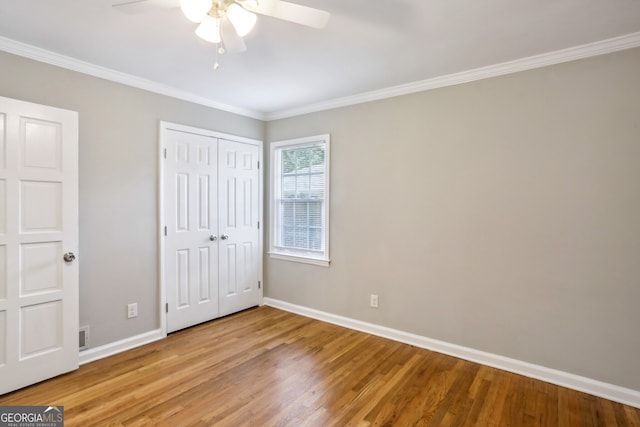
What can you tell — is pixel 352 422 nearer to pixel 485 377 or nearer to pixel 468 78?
pixel 485 377

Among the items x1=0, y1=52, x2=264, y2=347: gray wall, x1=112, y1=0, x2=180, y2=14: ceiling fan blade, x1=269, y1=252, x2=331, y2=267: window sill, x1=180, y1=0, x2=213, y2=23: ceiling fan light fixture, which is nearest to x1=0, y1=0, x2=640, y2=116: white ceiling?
x1=0, y1=52, x2=264, y2=347: gray wall

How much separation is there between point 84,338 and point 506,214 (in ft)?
11.9

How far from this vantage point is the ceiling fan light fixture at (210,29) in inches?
65.0

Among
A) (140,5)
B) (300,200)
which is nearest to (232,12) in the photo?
(140,5)

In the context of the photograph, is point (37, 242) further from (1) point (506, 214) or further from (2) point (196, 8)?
(1) point (506, 214)

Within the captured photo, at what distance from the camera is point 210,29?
1.68m

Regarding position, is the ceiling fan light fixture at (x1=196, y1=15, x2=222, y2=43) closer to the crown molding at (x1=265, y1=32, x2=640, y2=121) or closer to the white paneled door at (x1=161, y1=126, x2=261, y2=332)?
the white paneled door at (x1=161, y1=126, x2=261, y2=332)

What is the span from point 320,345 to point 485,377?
1405mm

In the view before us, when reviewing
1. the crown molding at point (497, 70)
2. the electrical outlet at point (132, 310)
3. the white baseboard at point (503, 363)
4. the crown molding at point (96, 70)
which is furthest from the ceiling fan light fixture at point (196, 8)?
the white baseboard at point (503, 363)

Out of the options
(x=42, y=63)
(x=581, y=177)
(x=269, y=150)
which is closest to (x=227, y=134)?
(x=269, y=150)

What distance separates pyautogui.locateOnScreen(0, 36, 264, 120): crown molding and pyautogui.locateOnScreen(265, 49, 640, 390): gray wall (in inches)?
62.6

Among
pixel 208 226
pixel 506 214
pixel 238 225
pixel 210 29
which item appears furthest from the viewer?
pixel 238 225

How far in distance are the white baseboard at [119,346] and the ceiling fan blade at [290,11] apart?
2915 mm

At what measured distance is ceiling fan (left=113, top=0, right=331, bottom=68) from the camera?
148cm
